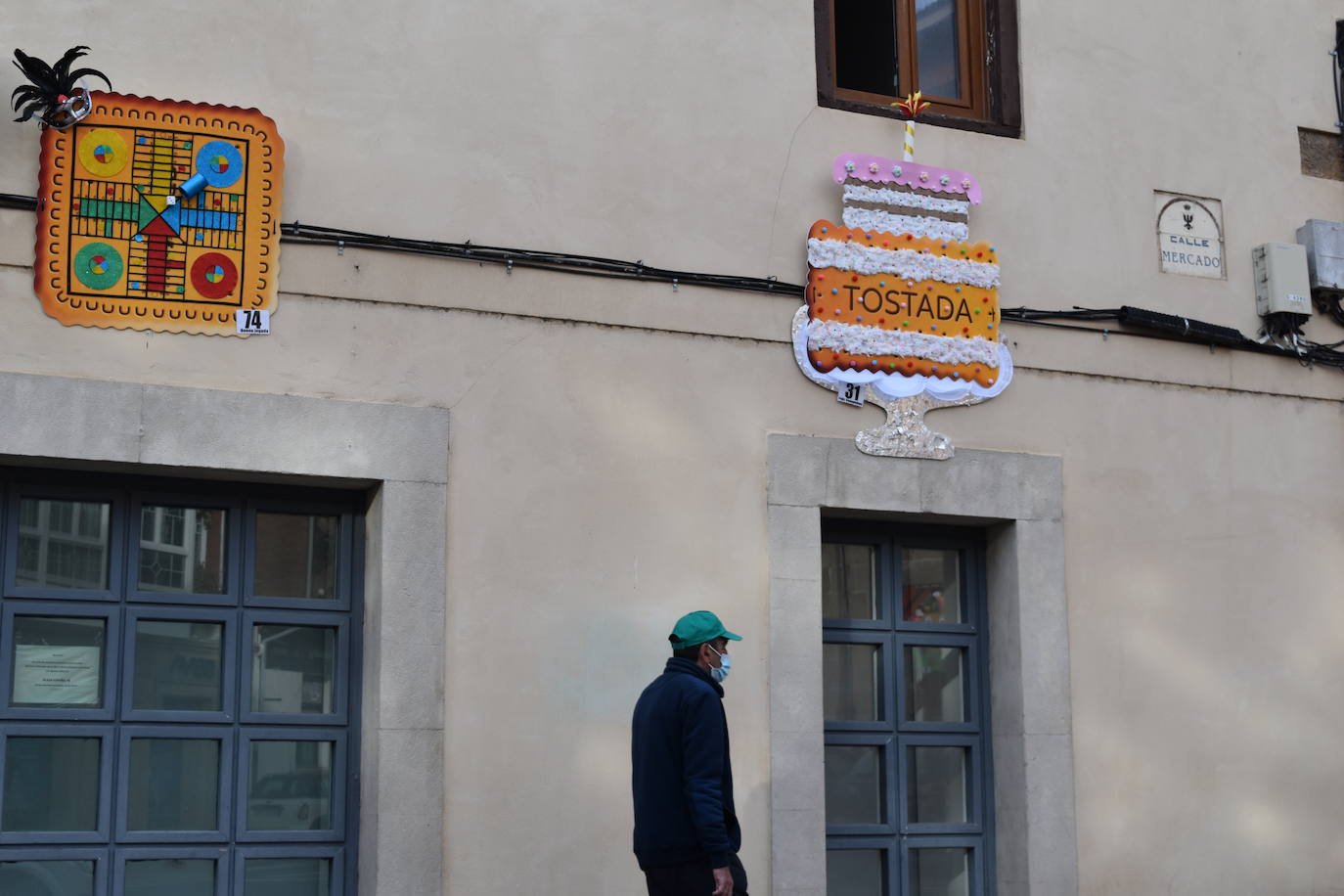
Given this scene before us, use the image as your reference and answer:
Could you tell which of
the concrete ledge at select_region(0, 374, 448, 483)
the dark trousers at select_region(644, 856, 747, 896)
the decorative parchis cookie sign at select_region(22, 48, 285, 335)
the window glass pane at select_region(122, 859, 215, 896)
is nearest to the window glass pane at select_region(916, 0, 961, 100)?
the concrete ledge at select_region(0, 374, 448, 483)

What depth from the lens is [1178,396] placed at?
26.1 ft

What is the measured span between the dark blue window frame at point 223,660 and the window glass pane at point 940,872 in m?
2.34

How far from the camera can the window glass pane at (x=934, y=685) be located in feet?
24.8

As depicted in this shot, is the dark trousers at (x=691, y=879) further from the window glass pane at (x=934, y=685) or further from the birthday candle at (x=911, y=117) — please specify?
the birthday candle at (x=911, y=117)

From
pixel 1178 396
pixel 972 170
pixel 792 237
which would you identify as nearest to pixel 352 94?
pixel 792 237

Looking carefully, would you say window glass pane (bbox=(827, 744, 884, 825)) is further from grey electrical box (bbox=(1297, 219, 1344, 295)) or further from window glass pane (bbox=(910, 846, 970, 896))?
grey electrical box (bbox=(1297, 219, 1344, 295))

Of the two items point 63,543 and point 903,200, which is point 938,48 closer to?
point 903,200

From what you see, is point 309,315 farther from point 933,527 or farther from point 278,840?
point 933,527

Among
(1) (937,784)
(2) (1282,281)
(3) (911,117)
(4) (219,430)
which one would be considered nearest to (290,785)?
(4) (219,430)

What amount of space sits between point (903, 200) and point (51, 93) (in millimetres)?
3399

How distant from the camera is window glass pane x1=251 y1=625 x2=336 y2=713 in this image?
6.57m

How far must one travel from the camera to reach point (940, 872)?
7480mm

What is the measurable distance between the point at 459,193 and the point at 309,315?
2.53ft

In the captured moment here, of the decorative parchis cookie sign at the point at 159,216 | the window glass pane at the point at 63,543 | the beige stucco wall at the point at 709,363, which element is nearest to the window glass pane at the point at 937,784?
the beige stucco wall at the point at 709,363
